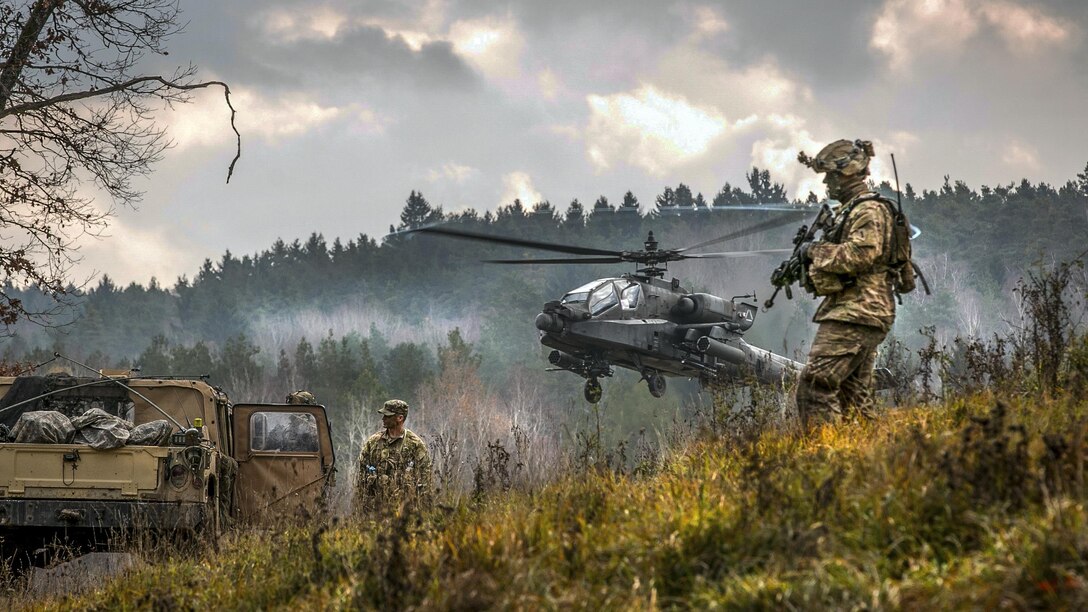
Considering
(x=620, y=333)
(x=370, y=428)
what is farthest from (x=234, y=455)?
(x=370, y=428)

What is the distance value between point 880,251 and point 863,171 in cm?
68

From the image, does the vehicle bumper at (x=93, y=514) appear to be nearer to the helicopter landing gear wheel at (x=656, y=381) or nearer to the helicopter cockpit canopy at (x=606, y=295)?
the helicopter cockpit canopy at (x=606, y=295)

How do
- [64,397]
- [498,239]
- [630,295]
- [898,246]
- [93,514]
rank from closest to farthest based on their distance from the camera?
[898,246] → [93,514] → [64,397] → [498,239] → [630,295]

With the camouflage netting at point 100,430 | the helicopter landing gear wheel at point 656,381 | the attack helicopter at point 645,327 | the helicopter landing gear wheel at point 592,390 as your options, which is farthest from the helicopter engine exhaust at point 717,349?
the camouflage netting at point 100,430

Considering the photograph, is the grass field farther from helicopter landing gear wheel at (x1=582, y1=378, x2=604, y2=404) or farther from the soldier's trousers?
helicopter landing gear wheel at (x1=582, y1=378, x2=604, y2=404)

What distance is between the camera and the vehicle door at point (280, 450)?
10.0 m

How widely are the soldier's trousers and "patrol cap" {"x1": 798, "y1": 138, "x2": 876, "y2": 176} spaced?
3.19 feet

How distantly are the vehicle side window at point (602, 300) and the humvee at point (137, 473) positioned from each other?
10.1 metres

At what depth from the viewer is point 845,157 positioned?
6.88 m

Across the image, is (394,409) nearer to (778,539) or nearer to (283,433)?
(283,433)

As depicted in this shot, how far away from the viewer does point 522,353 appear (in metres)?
67.9

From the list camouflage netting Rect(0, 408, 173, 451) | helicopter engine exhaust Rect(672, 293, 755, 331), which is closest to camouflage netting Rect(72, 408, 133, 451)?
camouflage netting Rect(0, 408, 173, 451)

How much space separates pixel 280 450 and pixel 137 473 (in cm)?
215

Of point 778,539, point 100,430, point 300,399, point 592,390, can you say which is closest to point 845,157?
point 778,539
